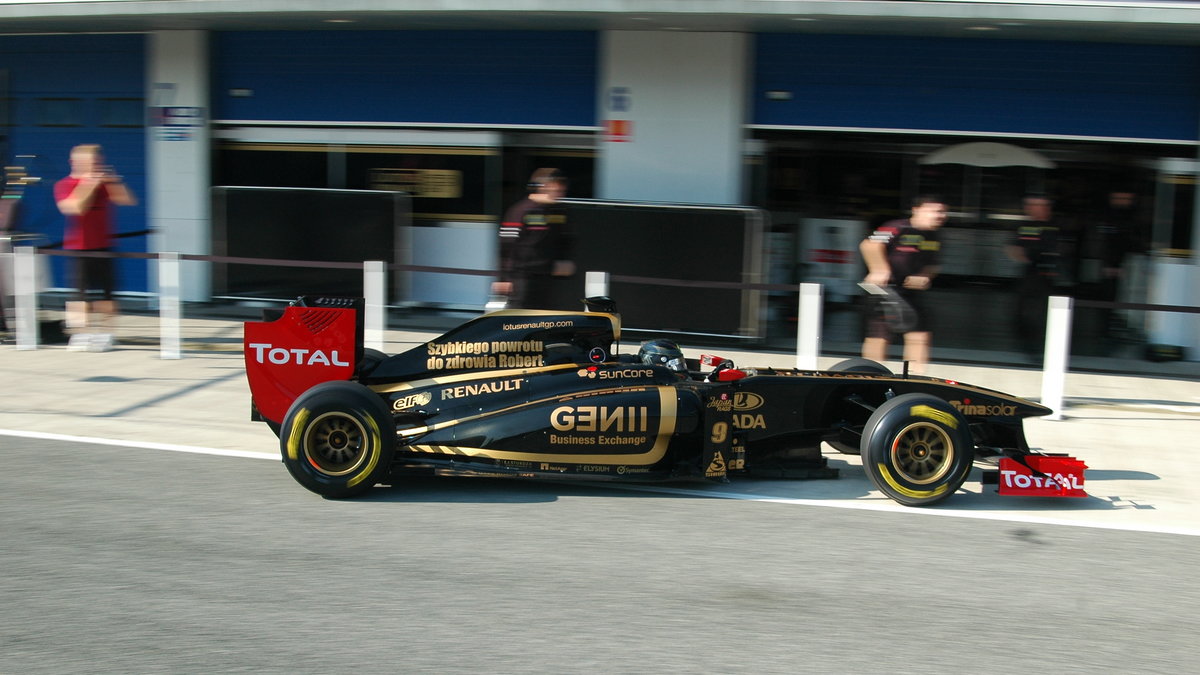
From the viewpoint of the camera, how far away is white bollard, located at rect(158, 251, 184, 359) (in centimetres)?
920

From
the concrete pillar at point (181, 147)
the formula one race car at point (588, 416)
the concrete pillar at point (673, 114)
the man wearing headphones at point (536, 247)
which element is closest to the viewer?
the formula one race car at point (588, 416)

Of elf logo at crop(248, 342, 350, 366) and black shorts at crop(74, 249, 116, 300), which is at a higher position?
black shorts at crop(74, 249, 116, 300)

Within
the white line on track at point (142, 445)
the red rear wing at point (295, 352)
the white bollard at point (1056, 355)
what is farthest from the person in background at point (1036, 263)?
the white line on track at point (142, 445)

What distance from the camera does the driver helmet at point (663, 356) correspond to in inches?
232

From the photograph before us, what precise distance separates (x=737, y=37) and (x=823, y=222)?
2.13 metres

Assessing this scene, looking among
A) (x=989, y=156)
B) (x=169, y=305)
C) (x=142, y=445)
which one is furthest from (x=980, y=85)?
(x=142, y=445)

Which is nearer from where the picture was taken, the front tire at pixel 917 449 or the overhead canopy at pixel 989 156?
the front tire at pixel 917 449

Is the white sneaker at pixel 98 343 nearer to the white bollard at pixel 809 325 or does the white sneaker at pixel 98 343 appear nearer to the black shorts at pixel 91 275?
the black shorts at pixel 91 275

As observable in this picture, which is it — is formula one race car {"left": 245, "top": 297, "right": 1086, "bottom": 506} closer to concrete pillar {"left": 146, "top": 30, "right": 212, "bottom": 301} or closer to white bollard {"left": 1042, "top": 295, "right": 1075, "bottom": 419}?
white bollard {"left": 1042, "top": 295, "right": 1075, "bottom": 419}

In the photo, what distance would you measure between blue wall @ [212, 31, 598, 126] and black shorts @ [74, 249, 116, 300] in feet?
12.3

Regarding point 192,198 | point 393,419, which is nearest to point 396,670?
point 393,419

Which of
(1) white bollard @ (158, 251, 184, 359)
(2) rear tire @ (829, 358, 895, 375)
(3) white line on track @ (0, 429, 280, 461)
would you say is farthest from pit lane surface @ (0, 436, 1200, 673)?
(1) white bollard @ (158, 251, 184, 359)

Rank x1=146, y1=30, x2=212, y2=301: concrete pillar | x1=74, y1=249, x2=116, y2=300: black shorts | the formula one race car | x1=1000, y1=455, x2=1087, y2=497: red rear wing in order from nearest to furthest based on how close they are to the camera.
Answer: the formula one race car, x1=1000, y1=455, x2=1087, y2=497: red rear wing, x1=74, y1=249, x2=116, y2=300: black shorts, x1=146, y1=30, x2=212, y2=301: concrete pillar

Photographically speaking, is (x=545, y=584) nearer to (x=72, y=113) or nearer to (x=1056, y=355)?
(x=1056, y=355)
